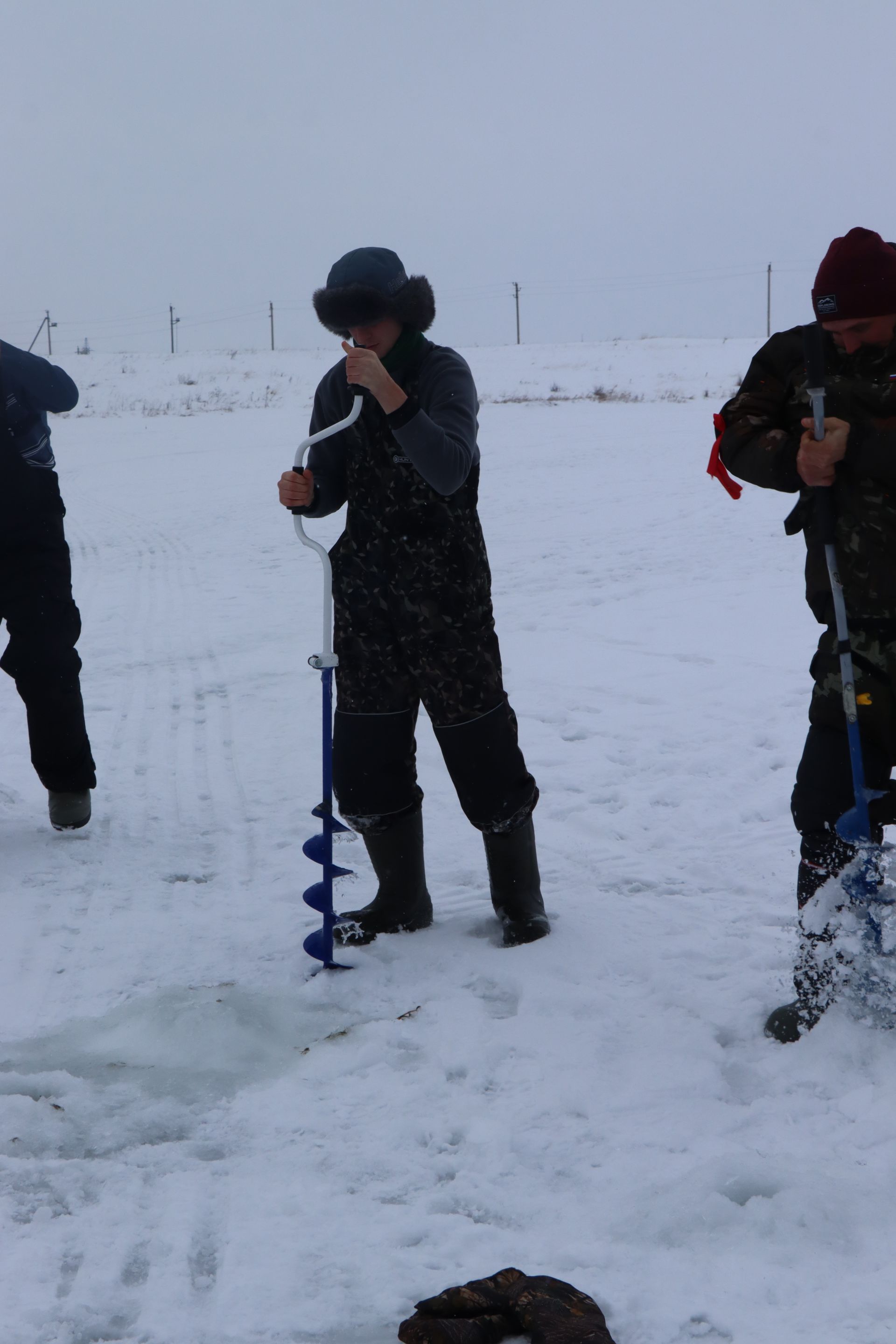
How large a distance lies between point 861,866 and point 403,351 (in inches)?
71.2

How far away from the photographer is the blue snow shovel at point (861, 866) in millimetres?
2594

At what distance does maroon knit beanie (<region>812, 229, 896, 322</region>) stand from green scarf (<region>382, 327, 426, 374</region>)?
1.10 meters

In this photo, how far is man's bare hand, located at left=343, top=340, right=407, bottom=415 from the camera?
2746mm

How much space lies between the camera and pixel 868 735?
2660mm

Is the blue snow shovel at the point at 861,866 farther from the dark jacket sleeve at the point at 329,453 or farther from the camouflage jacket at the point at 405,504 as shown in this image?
the dark jacket sleeve at the point at 329,453

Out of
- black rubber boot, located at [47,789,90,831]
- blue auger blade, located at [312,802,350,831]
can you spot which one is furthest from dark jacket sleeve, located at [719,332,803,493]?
black rubber boot, located at [47,789,90,831]

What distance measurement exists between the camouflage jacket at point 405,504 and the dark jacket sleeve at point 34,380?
4.30 ft

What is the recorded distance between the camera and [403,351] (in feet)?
10.0

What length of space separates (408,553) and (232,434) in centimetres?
1943

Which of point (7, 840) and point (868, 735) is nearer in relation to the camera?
point (868, 735)

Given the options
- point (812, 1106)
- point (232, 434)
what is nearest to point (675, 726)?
point (812, 1106)

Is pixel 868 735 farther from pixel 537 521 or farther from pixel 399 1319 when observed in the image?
pixel 537 521

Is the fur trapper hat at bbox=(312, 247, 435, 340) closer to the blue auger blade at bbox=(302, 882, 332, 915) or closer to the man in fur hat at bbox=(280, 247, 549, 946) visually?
the man in fur hat at bbox=(280, 247, 549, 946)

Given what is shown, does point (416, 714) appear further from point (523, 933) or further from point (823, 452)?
point (823, 452)
